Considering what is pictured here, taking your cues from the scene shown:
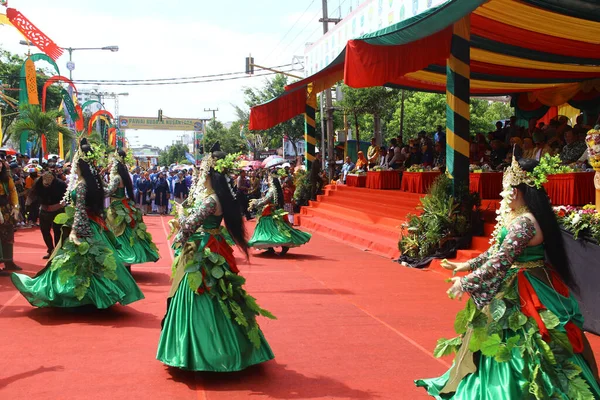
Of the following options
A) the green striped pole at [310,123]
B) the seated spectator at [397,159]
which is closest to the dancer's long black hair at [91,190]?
the seated spectator at [397,159]

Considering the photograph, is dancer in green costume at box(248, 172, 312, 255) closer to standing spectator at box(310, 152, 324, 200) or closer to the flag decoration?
standing spectator at box(310, 152, 324, 200)

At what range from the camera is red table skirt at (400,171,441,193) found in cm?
1389

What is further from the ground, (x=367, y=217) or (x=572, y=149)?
(x=572, y=149)

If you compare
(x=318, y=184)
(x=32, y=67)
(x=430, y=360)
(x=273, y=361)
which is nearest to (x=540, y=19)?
(x=430, y=360)

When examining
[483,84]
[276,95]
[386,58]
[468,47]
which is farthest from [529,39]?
[276,95]

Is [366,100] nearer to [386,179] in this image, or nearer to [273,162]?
[273,162]

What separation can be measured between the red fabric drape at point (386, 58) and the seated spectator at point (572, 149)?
278 centimetres

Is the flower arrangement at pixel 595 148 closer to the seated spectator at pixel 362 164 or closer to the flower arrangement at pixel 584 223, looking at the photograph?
the flower arrangement at pixel 584 223

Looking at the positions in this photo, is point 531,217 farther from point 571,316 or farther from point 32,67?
point 32,67

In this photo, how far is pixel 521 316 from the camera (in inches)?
148

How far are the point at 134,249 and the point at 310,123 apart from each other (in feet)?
43.6

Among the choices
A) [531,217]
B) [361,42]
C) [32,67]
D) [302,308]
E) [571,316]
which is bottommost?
[302,308]

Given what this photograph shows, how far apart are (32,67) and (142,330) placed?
17.9 metres

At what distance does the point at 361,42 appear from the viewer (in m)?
10.5
